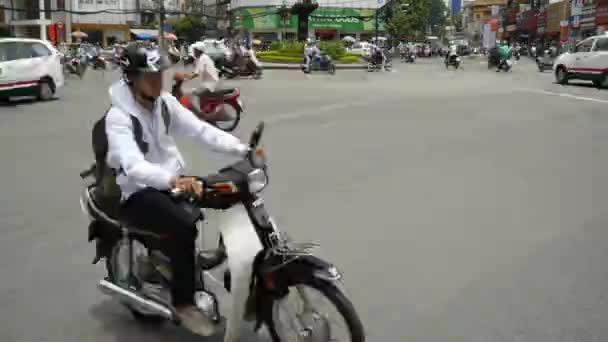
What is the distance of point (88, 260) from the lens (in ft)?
16.1

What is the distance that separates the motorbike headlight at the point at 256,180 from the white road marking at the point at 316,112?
32.1 feet

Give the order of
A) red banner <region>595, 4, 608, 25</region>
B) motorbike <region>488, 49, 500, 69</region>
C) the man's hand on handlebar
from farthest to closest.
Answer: red banner <region>595, 4, 608, 25</region>, motorbike <region>488, 49, 500, 69</region>, the man's hand on handlebar

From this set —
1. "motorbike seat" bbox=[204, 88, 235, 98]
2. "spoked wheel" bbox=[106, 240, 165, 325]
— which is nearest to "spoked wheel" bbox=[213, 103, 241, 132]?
"motorbike seat" bbox=[204, 88, 235, 98]

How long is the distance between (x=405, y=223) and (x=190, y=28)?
74789 millimetres

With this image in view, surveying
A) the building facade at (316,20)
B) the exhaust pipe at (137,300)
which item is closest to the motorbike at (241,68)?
the exhaust pipe at (137,300)

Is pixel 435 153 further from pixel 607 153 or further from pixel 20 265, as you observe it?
Result: pixel 20 265

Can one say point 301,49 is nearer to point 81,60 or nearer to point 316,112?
point 81,60

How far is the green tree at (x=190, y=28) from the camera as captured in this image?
7725 centimetres

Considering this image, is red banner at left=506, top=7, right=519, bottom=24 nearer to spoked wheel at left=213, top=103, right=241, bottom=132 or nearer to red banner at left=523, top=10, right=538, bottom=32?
red banner at left=523, top=10, right=538, bottom=32

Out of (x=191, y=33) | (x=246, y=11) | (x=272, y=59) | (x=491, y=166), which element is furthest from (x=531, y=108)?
(x=246, y=11)

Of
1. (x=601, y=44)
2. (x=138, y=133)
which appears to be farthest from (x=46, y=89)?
(x=601, y=44)

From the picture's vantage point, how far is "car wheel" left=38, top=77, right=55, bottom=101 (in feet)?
53.2

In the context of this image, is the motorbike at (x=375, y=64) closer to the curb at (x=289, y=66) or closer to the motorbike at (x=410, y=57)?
the curb at (x=289, y=66)

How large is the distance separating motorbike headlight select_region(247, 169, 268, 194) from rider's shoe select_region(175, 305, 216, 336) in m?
0.71
